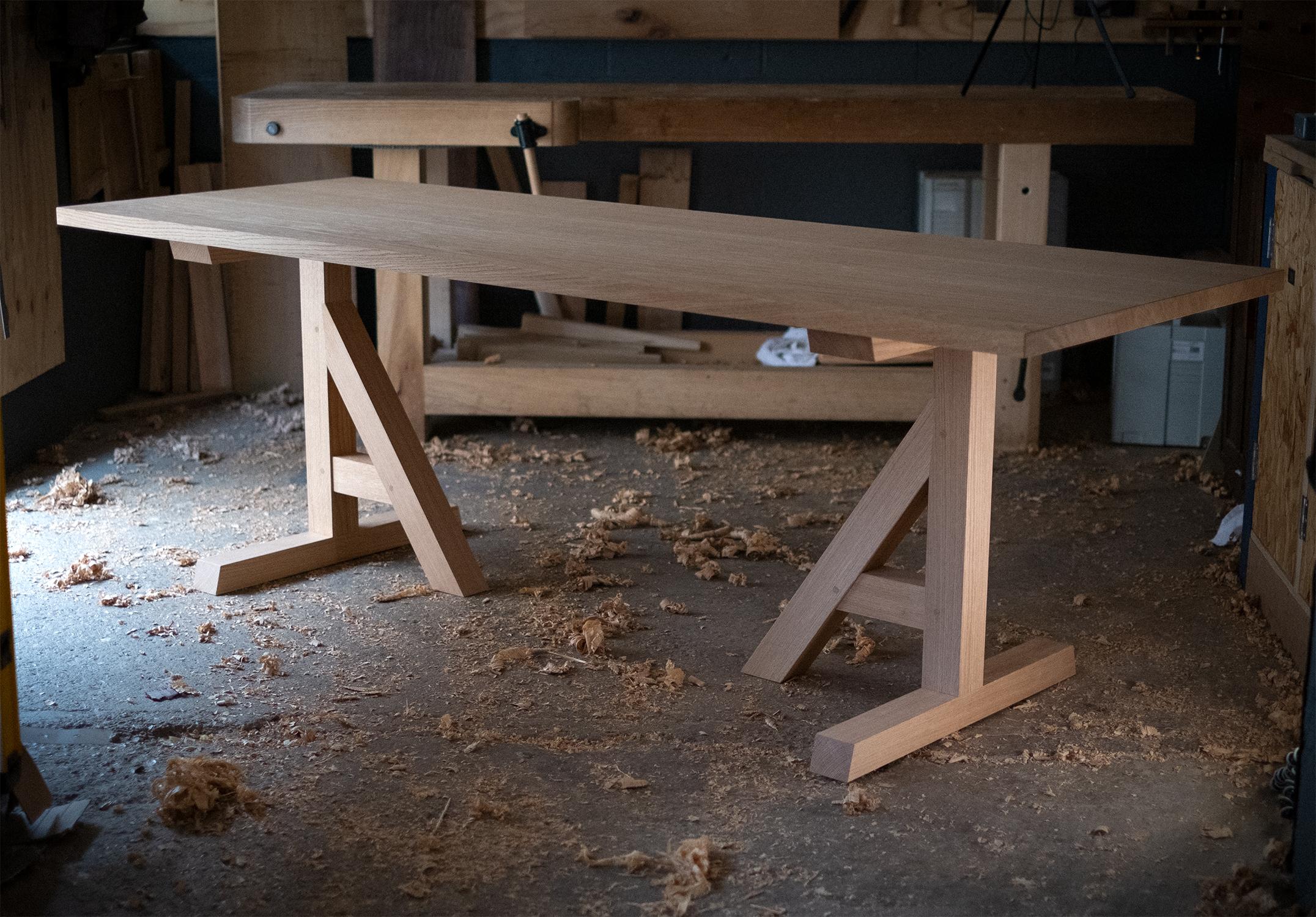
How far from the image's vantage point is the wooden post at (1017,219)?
4125 millimetres

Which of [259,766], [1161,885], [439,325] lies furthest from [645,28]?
[1161,885]

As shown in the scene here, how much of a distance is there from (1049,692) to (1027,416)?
Answer: 1.85m

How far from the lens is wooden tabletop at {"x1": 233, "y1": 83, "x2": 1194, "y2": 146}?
12.6ft

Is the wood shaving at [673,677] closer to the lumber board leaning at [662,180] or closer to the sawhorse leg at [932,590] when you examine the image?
the sawhorse leg at [932,590]

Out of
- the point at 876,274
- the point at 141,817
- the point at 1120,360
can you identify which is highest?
the point at 876,274

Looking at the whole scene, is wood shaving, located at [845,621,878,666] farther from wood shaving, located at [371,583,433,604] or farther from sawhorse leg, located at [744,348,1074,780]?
wood shaving, located at [371,583,433,604]

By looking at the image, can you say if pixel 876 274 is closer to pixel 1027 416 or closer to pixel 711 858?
pixel 711 858

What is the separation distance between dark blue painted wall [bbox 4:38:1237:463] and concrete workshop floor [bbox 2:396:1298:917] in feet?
4.38

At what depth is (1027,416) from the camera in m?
4.36

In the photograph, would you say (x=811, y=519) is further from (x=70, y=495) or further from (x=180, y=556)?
(x=70, y=495)

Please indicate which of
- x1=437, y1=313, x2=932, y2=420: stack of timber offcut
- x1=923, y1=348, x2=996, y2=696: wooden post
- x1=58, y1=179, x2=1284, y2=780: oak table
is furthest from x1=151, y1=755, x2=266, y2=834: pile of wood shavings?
x1=437, y1=313, x2=932, y2=420: stack of timber offcut

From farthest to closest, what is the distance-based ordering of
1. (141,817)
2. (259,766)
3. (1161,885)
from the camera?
(259,766), (141,817), (1161,885)

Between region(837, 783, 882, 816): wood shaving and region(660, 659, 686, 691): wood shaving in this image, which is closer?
region(837, 783, 882, 816): wood shaving

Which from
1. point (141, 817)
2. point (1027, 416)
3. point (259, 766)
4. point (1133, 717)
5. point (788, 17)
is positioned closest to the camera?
point (141, 817)
